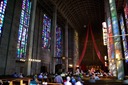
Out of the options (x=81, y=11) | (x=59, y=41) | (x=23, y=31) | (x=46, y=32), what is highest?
(x=81, y=11)

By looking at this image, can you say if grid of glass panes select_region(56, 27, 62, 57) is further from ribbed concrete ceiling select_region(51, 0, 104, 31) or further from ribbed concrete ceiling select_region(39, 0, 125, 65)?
ribbed concrete ceiling select_region(51, 0, 104, 31)

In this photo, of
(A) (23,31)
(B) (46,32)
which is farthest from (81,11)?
(A) (23,31)

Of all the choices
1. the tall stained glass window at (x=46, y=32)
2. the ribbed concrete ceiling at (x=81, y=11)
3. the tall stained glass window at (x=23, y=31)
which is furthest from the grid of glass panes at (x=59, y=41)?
the tall stained glass window at (x=23, y=31)

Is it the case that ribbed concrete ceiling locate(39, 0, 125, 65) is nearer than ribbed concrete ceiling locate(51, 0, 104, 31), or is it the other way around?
ribbed concrete ceiling locate(39, 0, 125, 65)

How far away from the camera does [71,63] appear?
35844 millimetres

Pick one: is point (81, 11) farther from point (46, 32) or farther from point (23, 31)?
point (23, 31)

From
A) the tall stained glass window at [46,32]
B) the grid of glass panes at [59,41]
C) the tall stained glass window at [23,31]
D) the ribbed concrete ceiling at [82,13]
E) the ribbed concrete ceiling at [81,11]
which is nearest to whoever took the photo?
the tall stained glass window at [23,31]

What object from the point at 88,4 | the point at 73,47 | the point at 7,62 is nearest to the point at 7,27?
the point at 7,62

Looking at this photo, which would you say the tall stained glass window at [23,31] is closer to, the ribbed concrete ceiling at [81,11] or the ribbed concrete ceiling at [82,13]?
the ribbed concrete ceiling at [82,13]

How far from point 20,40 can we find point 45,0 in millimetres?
9789

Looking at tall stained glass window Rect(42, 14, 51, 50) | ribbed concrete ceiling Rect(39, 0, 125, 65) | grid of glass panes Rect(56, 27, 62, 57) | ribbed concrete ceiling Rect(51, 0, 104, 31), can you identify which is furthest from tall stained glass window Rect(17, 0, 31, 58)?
grid of glass panes Rect(56, 27, 62, 57)

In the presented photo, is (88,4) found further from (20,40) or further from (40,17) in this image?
(20,40)

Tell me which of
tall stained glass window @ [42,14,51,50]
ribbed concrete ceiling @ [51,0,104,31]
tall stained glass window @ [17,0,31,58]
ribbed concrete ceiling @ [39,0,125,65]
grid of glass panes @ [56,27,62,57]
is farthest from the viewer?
grid of glass panes @ [56,27,62,57]

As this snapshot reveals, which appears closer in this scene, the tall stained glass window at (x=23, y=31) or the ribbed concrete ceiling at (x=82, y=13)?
the tall stained glass window at (x=23, y=31)
